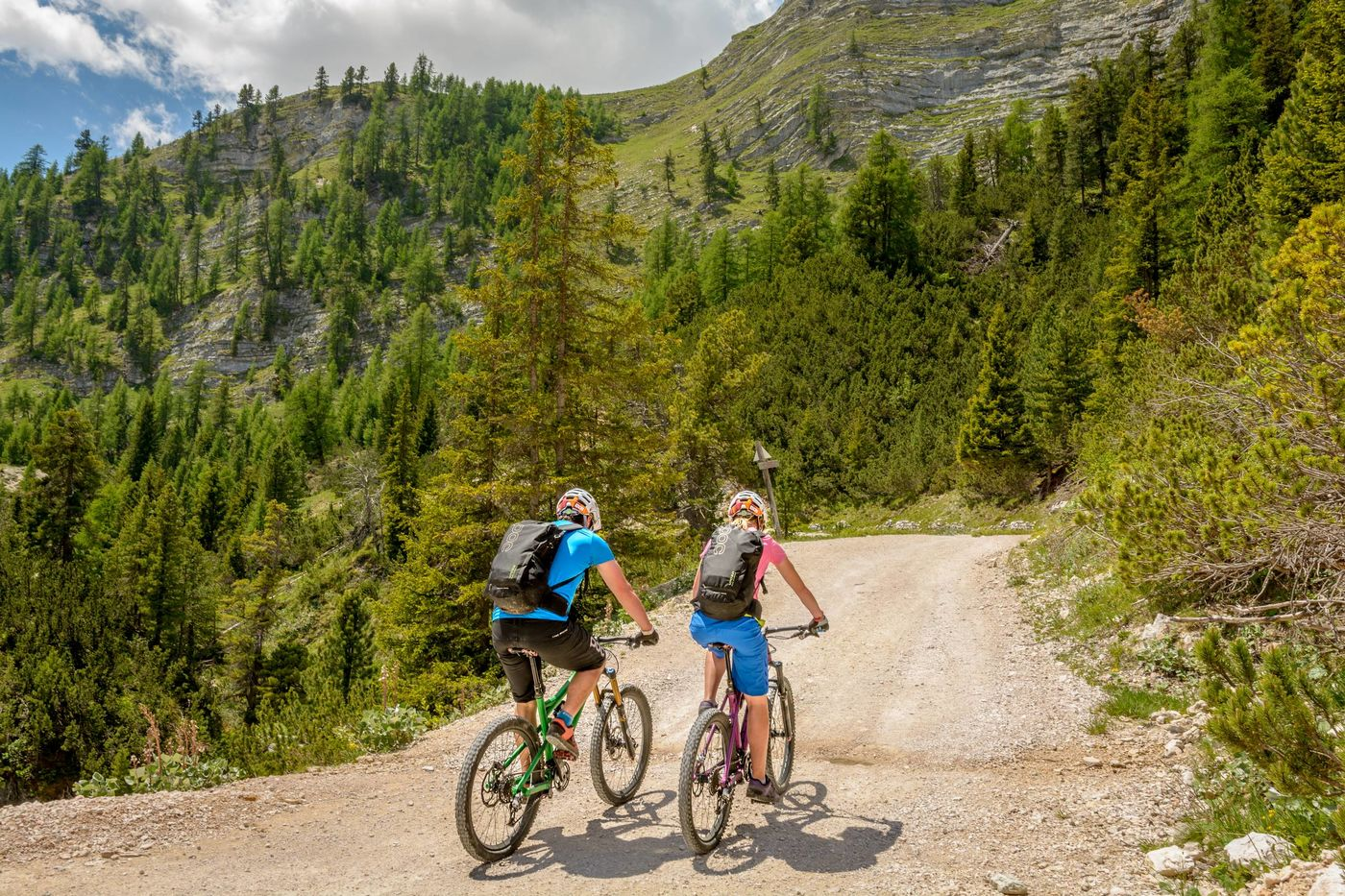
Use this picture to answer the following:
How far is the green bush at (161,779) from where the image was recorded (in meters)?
6.60

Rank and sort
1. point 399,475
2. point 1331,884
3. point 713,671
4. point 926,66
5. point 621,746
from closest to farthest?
point 1331,884, point 713,671, point 621,746, point 399,475, point 926,66

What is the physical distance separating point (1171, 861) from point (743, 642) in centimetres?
279

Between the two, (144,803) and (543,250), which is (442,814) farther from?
(543,250)

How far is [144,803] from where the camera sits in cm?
539

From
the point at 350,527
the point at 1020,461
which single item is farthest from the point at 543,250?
the point at 350,527

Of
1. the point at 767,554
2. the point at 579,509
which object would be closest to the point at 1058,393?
the point at 767,554

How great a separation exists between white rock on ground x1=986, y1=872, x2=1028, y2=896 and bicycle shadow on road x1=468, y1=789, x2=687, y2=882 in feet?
6.21

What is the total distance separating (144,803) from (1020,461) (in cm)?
3194

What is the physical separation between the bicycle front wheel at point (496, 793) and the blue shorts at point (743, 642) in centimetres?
134

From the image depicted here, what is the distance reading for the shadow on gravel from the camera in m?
4.54

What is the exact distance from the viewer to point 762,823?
5.22 meters

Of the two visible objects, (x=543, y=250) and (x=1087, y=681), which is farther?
(x=543, y=250)

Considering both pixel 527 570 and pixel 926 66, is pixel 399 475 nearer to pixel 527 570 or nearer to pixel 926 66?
pixel 527 570

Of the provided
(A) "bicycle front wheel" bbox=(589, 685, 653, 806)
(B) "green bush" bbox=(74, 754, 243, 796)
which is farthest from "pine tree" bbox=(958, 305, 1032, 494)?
(B) "green bush" bbox=(74, 754, 243, 796)
